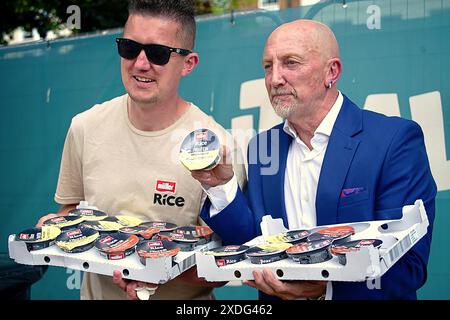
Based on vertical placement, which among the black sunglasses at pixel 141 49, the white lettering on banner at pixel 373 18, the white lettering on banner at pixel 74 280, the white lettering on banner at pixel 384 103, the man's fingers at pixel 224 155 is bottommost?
the white lettering on banner at pixel 74 280

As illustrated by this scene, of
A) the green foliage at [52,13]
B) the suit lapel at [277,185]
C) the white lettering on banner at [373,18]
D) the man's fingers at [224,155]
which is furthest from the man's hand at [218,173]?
the green foliage at [52,13]

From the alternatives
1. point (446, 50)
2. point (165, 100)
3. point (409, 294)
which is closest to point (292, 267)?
point (409, 294)

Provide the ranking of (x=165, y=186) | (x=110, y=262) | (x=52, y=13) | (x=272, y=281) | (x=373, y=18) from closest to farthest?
(x=272, y=281) → (x=110, y=262) → (x=165, y=186) → (x=373, y=18) → (x=52, y=13)

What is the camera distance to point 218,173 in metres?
2.02

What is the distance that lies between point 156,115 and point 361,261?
965mm

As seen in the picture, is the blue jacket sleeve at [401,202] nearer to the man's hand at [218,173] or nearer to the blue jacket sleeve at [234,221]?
the blue jacket sleeve at [234,221]

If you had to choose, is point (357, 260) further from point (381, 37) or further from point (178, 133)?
point (381, 37)

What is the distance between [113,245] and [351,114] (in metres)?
0.85

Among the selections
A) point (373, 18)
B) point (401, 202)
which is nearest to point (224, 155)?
point (401, 202)

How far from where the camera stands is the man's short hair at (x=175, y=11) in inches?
86.2

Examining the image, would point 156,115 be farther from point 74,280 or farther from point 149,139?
point 74,280

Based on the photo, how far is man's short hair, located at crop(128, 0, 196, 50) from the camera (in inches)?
86.2

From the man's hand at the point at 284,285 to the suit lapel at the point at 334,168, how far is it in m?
0.27

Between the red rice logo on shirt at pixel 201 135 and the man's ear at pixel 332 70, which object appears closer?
the red rice logo on shirt at pixel 201 135
